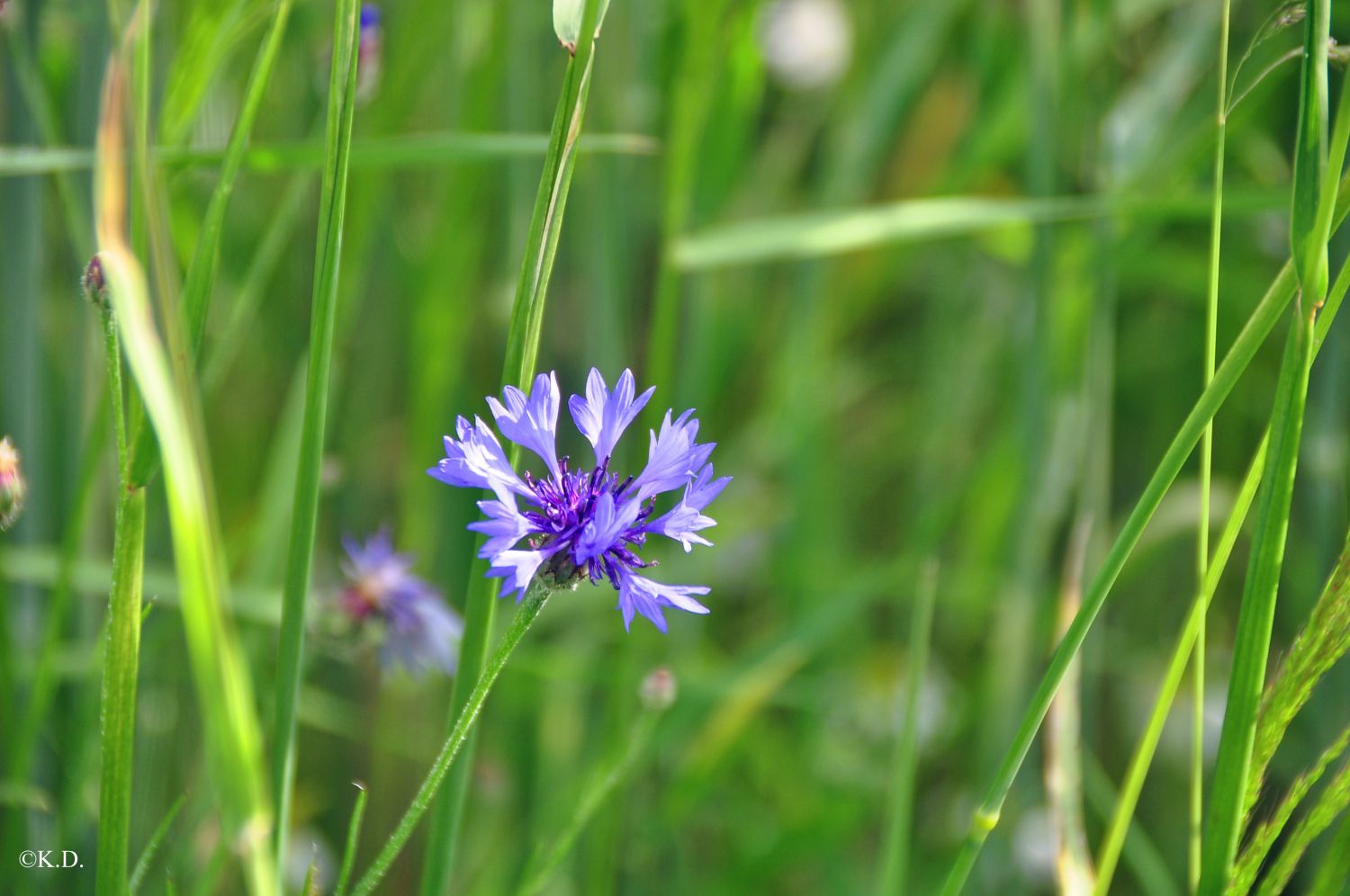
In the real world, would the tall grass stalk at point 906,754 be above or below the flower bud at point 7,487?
below

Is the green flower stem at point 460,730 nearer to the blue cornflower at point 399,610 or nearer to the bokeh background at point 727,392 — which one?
the bokeh background at point 727,392

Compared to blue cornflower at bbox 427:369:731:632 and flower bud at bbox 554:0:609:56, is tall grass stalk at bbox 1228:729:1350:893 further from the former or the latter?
flower bud at bbox 554:0:609:56

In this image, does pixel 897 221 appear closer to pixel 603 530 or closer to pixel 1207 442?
pixel 1207 442

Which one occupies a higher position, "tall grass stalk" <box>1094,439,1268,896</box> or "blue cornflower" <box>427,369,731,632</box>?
"blue cornflower" <box>427,369,731,632</box>

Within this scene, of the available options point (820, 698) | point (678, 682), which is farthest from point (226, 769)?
point (820, 698)

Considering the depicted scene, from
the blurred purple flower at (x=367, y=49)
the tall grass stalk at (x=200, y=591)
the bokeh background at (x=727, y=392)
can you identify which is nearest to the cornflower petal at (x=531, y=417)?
the tall grass stalk at (x=200, y=591)

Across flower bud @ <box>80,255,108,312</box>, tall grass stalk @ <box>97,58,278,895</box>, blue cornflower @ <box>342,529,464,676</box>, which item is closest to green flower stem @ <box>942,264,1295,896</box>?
tall grass stalk @ <box>97,58,278,895</box>
